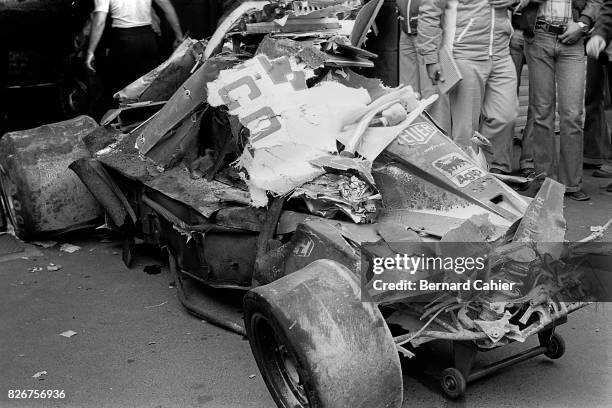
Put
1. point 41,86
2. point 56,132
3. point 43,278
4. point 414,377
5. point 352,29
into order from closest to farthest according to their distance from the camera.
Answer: point 414,377
point 352,29
point 43,278
point 56,132
point 41,86

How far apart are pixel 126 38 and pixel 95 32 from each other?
0.37 metres

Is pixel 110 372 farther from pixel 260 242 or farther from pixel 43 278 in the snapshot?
pixel 43 278

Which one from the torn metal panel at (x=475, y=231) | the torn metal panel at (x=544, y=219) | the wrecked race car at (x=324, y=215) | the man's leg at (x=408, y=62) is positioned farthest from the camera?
the man's leg at (x=408, y=62)

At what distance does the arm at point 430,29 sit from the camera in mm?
6301

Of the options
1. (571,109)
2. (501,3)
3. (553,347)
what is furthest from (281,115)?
(571,109)

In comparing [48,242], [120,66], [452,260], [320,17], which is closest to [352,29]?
[320,17]

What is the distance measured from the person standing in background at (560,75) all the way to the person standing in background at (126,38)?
3.63 metres

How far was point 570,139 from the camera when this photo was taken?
695cm

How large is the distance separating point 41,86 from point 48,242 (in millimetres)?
2137

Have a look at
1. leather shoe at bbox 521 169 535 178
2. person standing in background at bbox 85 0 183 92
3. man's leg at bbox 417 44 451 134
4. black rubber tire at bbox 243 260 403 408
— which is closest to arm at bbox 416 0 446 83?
man's leg at bbox 417 44 451 134

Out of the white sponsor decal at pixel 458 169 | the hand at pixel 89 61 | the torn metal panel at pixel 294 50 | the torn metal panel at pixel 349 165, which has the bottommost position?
the hand at pixel 89 61

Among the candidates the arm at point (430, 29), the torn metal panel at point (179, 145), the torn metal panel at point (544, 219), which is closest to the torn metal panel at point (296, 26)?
the torn metal panel at point (179, 145)

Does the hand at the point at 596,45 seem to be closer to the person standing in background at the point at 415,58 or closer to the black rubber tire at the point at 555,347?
the person standing in background at the point at 415,58

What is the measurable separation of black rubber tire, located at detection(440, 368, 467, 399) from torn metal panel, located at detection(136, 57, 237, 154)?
235cm
